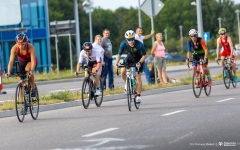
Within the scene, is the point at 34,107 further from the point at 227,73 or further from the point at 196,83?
the point at 227,73

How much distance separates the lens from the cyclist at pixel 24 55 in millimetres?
10906

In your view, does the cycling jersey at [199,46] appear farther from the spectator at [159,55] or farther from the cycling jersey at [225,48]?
the spectator at [159,55]

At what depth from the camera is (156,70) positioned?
19.6m

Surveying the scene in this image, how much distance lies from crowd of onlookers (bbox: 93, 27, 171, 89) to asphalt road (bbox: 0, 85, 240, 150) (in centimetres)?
339

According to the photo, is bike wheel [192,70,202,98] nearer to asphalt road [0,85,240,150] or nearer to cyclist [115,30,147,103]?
asphalt road [0,85,240,150]

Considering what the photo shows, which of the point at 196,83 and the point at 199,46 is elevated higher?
the point at 199,46

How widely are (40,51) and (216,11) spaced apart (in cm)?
6821

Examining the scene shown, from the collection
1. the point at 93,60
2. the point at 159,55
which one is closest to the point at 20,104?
the point at 93,60

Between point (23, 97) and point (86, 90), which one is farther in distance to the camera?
point (86, 90)

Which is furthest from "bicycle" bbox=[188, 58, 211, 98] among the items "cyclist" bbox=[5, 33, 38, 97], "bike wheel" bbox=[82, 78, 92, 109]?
"cyclist" bbox=[5, 33, 38, 97]

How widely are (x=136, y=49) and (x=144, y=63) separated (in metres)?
3.38

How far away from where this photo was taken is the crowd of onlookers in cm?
1686

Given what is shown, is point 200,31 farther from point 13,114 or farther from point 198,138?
point 198,138

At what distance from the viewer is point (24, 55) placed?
11.2 metres
